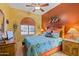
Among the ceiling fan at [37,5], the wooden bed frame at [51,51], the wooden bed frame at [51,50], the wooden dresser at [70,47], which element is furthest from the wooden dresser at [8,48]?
the wooden dresser at [70,47]

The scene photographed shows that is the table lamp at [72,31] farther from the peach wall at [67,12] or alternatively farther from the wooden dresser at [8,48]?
the wooden dresser at [8,48]

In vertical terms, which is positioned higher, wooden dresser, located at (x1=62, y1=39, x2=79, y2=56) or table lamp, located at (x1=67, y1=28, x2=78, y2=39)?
table lamp, located at (x1=67, y1=28, x2=78, y2=39)

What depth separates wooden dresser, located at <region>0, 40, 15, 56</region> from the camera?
2.46m

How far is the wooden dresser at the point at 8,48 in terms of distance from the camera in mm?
2461

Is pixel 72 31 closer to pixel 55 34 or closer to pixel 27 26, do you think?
pixel 55 34

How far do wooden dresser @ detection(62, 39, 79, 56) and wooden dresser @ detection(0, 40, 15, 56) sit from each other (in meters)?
0.66

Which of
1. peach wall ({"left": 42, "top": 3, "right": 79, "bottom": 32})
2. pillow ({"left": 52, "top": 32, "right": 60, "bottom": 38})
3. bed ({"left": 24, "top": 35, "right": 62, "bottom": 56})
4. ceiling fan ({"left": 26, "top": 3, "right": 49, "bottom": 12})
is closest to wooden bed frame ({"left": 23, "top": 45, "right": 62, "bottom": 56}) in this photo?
bed ({"left": 24, "top": 35, "right": 62, "bottom": 56})

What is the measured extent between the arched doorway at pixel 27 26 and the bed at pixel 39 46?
0.07m

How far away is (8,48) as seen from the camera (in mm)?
2465

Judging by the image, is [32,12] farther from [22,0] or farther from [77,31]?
[77,31]

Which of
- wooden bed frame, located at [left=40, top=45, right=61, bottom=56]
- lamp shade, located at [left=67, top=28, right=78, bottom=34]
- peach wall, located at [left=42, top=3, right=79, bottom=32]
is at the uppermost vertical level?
peach wall, located at [left=42, top=3, right=79, bottom=32]

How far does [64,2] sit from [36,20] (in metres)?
0.43

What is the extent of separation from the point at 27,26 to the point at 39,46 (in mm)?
301

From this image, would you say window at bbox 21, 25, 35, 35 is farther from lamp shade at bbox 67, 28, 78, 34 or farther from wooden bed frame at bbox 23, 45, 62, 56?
lamp shade at bbox 67, 28, 78, 34
